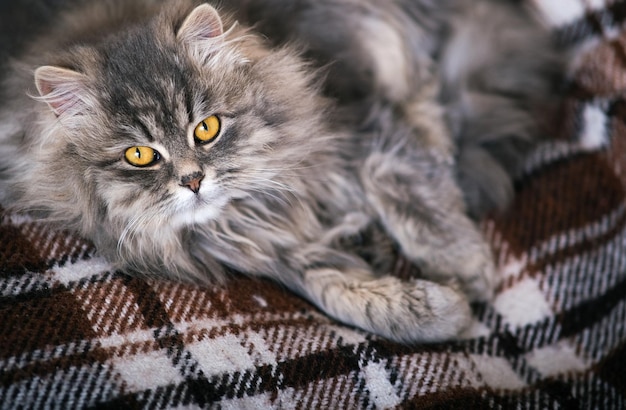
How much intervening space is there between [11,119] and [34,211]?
0.82 ft

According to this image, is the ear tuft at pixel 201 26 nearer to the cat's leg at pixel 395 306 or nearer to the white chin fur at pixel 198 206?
the white chin fur at pixel 198 206

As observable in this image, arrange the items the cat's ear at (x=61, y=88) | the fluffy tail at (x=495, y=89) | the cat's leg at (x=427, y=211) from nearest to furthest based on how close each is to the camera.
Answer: the cat's ear at (x=61, y=88) → the cat's leg at (x=427, y=211) → the fluffy tail at (x=495, y=89)

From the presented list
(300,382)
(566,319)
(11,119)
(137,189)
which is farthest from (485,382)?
(11,119)

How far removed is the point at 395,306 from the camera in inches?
60.6

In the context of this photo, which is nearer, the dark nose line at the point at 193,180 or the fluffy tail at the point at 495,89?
the dark nose line at the point at 193,180

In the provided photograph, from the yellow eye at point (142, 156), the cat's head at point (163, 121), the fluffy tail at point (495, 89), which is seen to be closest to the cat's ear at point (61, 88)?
the cat's head at point (163, 121)

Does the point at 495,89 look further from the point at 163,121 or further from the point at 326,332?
the point at 163,121

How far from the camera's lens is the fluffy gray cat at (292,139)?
138 cm

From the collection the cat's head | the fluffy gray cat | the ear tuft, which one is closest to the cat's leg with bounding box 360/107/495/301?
the fluffy gray cat

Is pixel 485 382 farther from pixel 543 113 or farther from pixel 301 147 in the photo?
pixel 543 113

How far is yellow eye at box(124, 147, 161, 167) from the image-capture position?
138 cm

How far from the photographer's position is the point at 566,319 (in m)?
1.67

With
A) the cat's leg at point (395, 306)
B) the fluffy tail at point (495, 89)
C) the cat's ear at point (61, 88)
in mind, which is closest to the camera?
the cat's ear at point (61, 88)

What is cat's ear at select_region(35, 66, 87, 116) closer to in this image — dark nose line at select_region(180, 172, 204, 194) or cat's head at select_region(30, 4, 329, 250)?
cat's head at select_region(30, 4, 329, 250)
